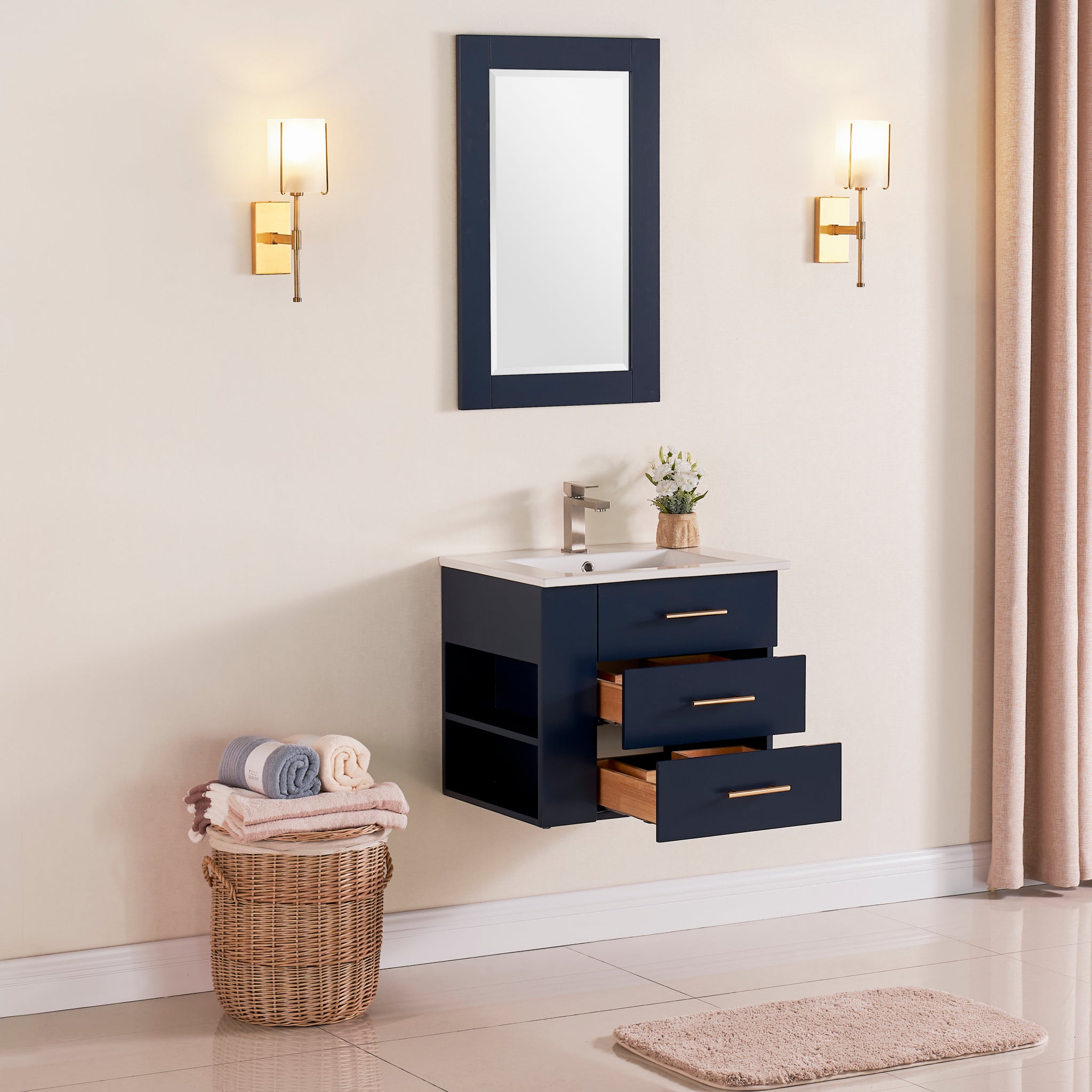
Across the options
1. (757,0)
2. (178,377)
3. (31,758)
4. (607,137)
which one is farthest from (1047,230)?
(31,758)

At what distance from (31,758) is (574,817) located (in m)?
1.07

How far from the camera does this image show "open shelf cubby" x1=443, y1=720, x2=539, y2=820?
135 inches

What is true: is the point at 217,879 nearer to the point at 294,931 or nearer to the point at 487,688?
the point at 294,931

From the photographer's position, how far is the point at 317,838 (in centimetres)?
315

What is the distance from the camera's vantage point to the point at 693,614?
3371mm

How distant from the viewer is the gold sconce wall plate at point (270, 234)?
333 cm

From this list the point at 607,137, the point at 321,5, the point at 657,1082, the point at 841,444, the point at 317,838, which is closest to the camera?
the point at 657,1082

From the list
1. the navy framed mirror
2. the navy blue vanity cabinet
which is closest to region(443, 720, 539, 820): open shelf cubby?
the navy blue vanity cabinet

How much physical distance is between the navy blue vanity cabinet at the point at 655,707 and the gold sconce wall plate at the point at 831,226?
86 centimetres

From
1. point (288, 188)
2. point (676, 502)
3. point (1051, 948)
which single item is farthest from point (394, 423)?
point (1051, 948)

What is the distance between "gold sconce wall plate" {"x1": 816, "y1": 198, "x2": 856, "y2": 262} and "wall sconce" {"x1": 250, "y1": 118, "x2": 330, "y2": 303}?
1170 mm

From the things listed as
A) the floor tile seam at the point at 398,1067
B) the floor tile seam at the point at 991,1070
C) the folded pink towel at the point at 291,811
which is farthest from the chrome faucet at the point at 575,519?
the floor tile seam at the point at 991,1070

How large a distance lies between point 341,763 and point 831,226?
1.68 meters

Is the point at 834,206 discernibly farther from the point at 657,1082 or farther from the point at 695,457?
the point at 657,1082
